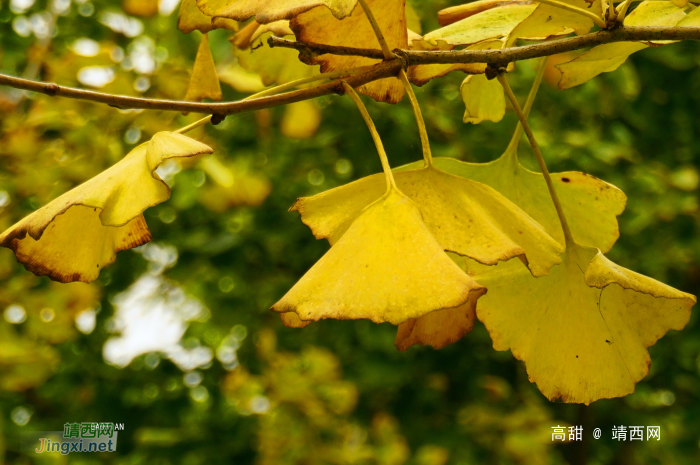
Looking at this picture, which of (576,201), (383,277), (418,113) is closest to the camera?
(383,277)

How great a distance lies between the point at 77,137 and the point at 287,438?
2.70 ft

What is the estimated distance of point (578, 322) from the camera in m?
0.44

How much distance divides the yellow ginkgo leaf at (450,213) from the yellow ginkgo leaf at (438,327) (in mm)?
54

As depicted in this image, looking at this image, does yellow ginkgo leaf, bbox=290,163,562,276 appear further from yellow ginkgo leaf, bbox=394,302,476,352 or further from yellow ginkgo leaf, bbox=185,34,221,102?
yellow ginkgo leaf, bbox=185,34,221,102

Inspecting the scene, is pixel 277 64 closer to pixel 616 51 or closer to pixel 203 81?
pixel 203 81

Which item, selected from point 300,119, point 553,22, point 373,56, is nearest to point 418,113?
point 373,56

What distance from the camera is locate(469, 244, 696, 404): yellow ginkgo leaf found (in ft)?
1.37

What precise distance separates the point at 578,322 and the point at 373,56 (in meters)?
0.23

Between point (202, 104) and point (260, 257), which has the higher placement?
Answer: point (202, 104)

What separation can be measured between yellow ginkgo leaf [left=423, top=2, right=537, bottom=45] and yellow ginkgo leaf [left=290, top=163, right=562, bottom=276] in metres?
0.13

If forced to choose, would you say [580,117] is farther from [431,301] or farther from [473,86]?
[431,301]

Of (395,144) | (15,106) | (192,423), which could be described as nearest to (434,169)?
(395,144)

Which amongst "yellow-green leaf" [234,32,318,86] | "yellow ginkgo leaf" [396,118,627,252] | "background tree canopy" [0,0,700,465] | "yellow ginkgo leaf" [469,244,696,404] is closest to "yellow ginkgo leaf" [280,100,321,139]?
"background tree canopy" [0,0,700,465]

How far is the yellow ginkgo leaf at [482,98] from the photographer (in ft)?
1.92
